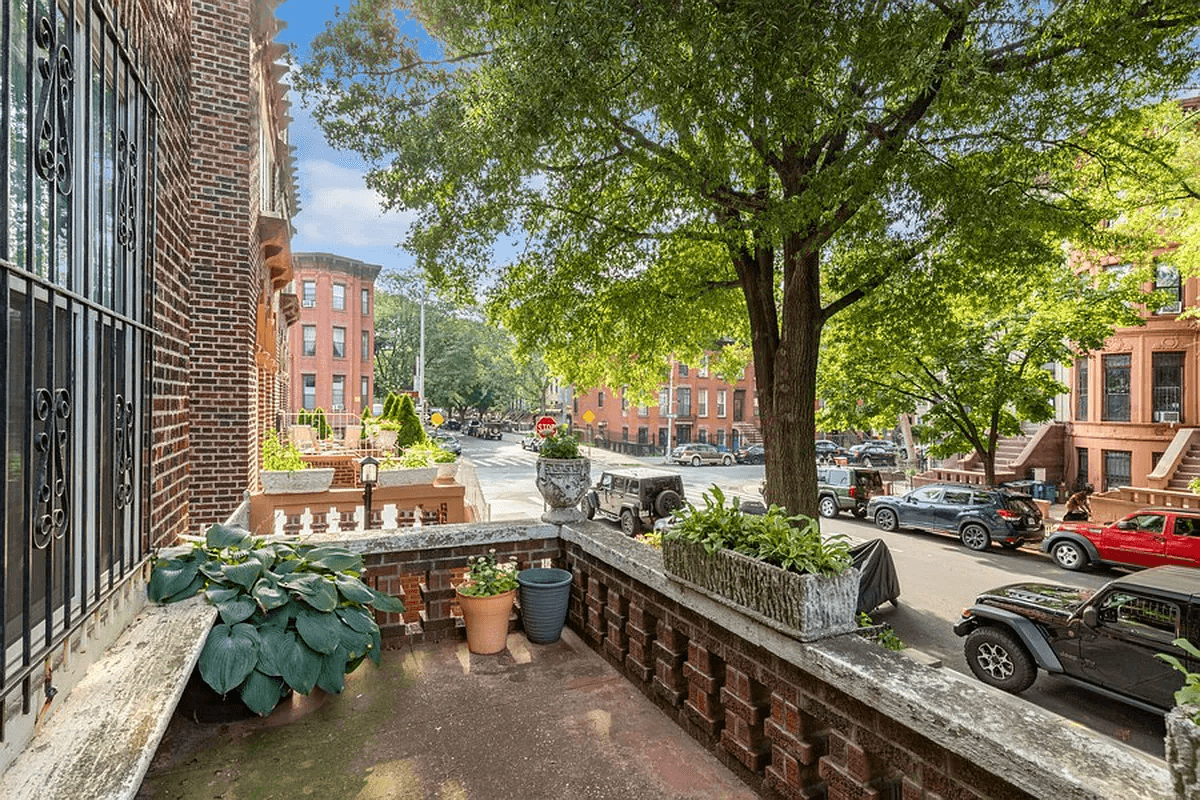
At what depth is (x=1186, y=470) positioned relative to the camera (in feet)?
64.0

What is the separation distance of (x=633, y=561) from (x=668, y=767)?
1.21 m

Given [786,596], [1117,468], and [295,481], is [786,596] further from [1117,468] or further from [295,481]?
[1117,468]

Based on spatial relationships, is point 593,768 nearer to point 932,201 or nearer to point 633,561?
point 633,561

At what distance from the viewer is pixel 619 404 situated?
49.3m

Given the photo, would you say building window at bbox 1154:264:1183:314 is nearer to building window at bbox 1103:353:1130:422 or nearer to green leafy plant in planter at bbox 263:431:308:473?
building window at bbox 1103:353:1130:422

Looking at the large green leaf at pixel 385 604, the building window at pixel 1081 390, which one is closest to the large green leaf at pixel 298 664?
the large green leaf at pixel 385 604

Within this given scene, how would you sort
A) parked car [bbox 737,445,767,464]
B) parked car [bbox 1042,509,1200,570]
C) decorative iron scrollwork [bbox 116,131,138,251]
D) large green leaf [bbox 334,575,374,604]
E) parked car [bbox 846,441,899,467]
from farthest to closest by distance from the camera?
1. parked car [bbox 737,445,767,464]
2. parked car [bbox 846,441,899,467]
3. parked car [bbox 1042,509,1200,570]
4. large green leaf [bbox 334,575,374,604]
5. decorative iron scrollwork [bbox 116,131,138,251]

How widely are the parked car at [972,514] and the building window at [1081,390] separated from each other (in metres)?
10.6

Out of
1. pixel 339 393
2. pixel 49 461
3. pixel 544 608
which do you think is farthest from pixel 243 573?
pixel 339 393

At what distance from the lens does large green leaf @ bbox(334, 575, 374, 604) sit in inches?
145

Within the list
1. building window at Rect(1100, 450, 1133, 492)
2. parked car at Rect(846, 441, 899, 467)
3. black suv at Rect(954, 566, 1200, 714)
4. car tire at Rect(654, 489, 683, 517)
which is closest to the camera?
black suv at Rect(954, 566, 1200, 714)

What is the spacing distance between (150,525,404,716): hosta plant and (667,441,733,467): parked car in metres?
36.3

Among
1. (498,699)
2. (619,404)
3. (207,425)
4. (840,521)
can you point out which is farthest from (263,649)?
(619,404)

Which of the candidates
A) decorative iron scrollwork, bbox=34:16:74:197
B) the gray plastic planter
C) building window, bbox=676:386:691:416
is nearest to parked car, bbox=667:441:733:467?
building window, bbox=676:386:691:416
